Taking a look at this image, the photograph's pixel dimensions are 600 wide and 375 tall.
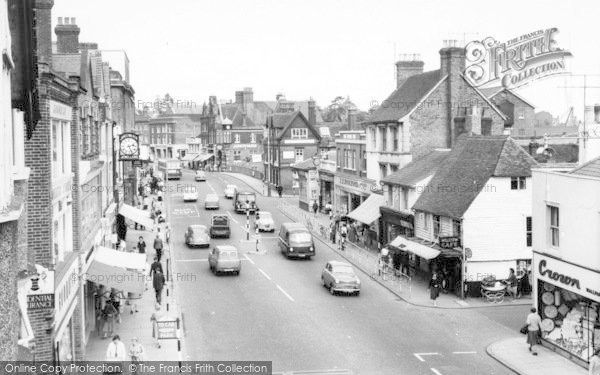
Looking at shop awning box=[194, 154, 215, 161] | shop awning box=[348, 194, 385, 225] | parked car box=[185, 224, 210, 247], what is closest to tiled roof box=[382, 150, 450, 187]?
shop awning box=[348, 194, 385, 225]

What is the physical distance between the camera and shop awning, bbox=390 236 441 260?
1326 inches

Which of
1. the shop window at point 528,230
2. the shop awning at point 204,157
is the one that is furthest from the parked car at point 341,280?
the shop awning at point 204,157

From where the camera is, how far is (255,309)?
3045 centimetres

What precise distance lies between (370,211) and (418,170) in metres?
5.27

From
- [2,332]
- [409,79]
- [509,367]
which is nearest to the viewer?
[2,332]

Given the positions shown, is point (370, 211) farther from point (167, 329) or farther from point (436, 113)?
point (167, 329)

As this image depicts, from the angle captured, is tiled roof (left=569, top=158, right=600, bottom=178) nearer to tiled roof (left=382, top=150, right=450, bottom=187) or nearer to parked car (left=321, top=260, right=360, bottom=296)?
parked car (left=321, top=260, right=360, bottom=296)

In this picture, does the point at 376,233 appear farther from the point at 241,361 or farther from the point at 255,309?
the point at 241,361

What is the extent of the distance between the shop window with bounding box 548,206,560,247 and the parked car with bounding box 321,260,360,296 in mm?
10206

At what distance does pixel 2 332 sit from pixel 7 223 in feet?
4.11

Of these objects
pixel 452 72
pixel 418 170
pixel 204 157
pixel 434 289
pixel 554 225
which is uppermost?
pixel 452 72

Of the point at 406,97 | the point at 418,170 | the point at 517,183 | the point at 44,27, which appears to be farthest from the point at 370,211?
the point at 44,27

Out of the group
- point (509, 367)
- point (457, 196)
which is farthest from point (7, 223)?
point (457, 196)

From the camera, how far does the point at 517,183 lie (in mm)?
33562
